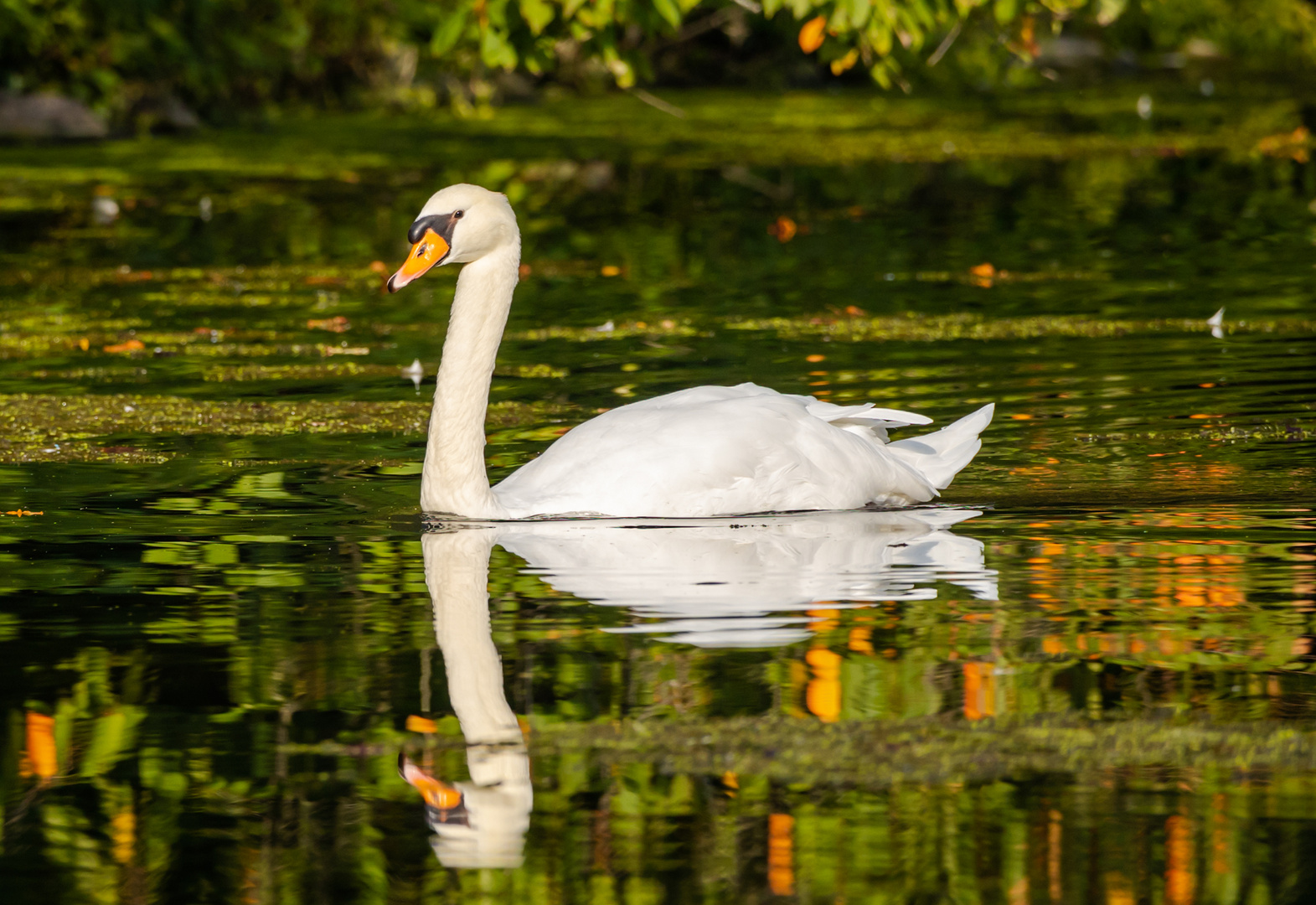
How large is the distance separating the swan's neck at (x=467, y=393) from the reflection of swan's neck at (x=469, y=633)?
0.15 metres

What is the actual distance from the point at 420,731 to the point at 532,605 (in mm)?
1316

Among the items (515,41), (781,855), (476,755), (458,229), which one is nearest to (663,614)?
(476,755)

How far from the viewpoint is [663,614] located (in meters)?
6.20

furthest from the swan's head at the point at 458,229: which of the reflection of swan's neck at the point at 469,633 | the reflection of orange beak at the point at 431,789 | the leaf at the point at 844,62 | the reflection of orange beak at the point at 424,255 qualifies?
the leaf at the point at 844,62

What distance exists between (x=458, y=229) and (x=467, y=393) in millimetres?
527

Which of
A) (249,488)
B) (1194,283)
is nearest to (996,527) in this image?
(249,488)

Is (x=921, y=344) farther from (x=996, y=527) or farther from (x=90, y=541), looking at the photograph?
(x=90, y=541)

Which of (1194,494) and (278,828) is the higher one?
(1194,494)

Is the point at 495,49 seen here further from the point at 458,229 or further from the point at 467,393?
the point at 467,393

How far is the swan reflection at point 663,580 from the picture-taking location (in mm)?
4844

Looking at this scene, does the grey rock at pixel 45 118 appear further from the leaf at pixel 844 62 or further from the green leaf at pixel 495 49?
the leaf at pixel 844 62

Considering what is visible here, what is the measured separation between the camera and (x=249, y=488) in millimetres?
8445

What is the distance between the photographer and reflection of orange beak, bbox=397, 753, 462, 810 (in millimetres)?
4645

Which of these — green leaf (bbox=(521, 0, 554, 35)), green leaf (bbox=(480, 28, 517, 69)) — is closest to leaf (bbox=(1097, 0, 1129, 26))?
green leaf (bbox=(521, 0, 554, 35))
